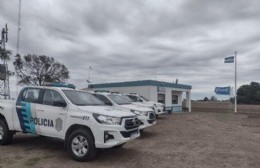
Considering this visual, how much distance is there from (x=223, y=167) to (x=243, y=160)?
118 cm

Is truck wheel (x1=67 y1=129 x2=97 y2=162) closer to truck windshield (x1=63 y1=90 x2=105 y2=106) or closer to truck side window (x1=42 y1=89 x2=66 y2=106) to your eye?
truck windshield (x1=63 y1=90 x2=105 y2=106)

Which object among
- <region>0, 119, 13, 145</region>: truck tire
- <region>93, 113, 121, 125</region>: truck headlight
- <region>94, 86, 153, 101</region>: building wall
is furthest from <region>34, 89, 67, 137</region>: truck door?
<region>94, 86, 153, 101</region>: building wall

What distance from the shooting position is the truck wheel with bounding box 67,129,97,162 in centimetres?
788

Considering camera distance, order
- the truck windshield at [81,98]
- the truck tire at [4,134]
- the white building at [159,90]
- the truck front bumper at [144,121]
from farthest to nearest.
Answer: the white building at [159,90], the truck front bumper at [144,121], the truck tire at [4,134], the truck windshield at [81,98]

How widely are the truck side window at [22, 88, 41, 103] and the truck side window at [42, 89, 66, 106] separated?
0.28 m

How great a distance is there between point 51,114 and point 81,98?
980mm

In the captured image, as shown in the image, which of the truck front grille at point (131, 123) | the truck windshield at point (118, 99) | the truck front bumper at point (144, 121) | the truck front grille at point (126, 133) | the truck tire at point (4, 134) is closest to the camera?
the truck front grille at point (126, 133)

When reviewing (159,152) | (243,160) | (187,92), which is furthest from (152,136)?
(187,92)

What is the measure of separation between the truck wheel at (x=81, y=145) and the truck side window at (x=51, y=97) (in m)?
1.22

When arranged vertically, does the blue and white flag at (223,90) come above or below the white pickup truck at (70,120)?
above

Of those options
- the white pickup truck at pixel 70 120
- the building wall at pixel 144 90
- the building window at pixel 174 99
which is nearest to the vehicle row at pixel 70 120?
the white pickup truck at pixel 70 120

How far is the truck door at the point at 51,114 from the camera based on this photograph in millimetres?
8562

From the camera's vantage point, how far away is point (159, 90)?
34.9 meters

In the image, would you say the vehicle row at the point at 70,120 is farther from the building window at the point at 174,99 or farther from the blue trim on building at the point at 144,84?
the building window at the point at 174,99
